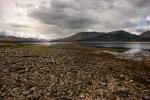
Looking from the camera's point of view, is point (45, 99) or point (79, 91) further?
point (79, 91)

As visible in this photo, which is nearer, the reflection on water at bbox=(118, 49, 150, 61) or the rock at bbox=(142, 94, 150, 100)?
the rock at bbox=(142, 94, 150, 100)

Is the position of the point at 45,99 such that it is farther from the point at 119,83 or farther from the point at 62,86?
the point at 119,83

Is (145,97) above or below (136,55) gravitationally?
above

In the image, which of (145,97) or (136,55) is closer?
(145,97)

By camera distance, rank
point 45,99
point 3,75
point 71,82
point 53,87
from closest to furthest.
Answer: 1. point 45,99
2. point 53,87
3. point 71,82
4. point 3,75

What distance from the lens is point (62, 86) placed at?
787 inches

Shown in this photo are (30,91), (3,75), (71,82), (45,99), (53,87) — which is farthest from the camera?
(3,75)

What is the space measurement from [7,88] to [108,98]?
8.75 metres

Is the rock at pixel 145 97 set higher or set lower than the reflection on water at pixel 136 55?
higher

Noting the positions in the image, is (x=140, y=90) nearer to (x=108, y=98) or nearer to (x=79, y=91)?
(x=108, y=98)

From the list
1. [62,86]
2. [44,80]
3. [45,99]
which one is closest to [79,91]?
[62,86]

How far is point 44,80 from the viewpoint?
21906 mm

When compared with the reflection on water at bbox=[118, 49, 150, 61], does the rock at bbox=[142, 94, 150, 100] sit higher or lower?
higher

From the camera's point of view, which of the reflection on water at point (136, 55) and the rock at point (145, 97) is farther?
the reflection on water at point (136, 55)
